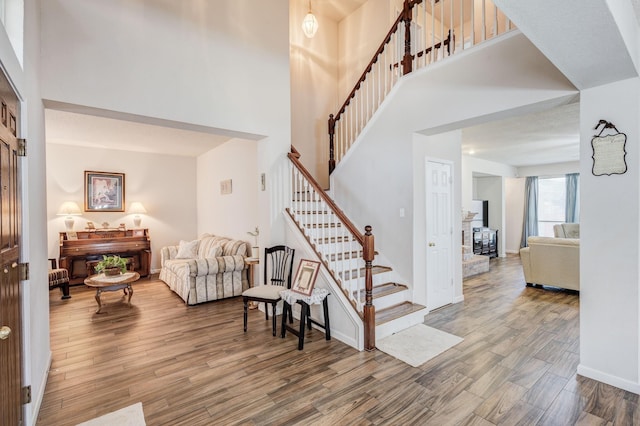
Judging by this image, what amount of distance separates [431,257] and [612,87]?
2.52m

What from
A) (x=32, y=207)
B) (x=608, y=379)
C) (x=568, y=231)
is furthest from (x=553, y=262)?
(x=32, y=207)

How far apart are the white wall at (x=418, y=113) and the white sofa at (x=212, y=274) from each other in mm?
2048

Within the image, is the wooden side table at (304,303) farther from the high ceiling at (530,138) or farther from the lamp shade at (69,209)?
the lamp shade at (69,209)

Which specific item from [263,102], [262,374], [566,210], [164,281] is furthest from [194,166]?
[566,210]

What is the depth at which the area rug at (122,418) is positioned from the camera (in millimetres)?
2090

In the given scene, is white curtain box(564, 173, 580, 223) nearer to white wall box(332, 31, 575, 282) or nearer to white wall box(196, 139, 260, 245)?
white wall box(332, 31, 575, 282)

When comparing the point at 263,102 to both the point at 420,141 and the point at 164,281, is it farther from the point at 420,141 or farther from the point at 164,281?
the point at 164,281

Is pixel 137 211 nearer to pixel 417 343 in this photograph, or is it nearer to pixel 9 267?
pixel 9 267

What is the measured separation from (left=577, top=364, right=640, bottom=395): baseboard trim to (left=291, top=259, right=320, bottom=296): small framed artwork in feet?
8.01

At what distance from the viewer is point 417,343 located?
326cm

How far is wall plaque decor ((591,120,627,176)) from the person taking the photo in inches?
94.1

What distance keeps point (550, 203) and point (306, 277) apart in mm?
Result: 9090

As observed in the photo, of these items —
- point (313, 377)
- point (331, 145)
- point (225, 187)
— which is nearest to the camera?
point (313, 377)

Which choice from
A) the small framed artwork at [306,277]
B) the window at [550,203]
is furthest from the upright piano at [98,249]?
the window at [550,203]
